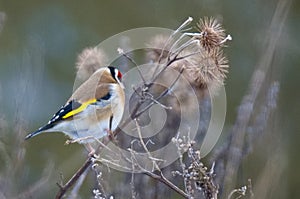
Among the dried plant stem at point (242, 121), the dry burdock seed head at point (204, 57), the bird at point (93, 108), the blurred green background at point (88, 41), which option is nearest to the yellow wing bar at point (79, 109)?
the bird at point (93, 108)

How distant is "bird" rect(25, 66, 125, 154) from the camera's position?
133 inches

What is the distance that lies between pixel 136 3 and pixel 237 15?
94cm

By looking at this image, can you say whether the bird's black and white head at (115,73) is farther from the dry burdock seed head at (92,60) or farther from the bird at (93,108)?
the dry burdock seed head at (92,60)

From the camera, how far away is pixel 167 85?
303cm

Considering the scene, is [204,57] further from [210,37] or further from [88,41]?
[88,41]

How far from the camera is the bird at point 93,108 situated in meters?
3.39

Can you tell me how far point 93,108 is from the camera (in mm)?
3471

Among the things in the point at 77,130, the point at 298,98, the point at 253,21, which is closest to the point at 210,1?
the point at 253,21

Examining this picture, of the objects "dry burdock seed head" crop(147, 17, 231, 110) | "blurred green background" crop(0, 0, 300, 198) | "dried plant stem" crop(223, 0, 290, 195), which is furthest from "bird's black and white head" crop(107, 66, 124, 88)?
"blurred green background" crop(0, 0, 300, 198)

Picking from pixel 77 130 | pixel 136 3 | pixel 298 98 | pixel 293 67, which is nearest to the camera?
pixel 77 130

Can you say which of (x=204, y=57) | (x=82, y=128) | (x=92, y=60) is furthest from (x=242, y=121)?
(x=82, y=128)

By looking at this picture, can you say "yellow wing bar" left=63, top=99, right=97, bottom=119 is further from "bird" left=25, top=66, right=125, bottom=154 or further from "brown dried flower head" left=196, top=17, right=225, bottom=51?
"brown dried flower head" left=196, top=17, right=225, bottom=51

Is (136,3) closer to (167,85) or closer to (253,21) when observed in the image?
(253,21)

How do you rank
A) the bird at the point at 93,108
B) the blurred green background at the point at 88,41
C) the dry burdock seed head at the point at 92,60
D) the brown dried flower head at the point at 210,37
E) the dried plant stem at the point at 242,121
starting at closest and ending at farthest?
the dried plant stem at the point at 242,121, the brown dried flower head at the point at 210,37, the dry burdock seed head at the point at 92,60, the bird at the point at 93,108, the blurred green background at the point at 88,41
